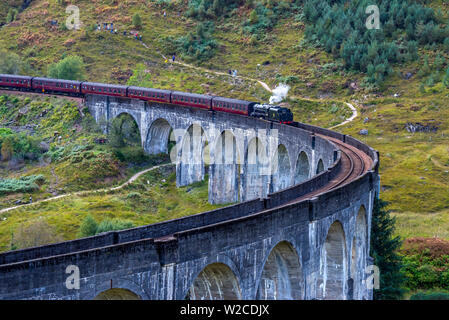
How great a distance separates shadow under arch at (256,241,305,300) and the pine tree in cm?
1161

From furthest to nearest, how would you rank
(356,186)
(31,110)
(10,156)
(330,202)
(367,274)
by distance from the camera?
1. (31,110)
2. (10,156)
3. (367,274)
4. (356,186)
5. (330,202)

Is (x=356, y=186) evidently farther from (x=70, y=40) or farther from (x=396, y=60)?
(x=70, y=40)

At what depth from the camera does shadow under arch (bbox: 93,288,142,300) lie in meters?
25.4

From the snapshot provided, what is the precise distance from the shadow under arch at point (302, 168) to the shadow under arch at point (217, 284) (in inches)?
1053

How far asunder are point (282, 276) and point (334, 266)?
697 centimetres

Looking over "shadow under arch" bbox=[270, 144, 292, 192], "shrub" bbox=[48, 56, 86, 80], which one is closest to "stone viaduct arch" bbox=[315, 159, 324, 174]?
"shadow under arch" bbox=[270, 144, 292, 192]

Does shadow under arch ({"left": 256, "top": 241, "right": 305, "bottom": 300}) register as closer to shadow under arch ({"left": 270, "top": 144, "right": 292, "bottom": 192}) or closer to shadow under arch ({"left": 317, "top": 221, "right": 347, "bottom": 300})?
shadow under arch ({"left": 317, "top": 221, "right": 347, "bottom": 300})

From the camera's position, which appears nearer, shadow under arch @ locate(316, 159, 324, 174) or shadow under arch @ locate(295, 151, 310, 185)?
shadow under arch @ locate(316, 159, 324, 174)

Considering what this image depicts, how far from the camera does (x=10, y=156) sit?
7294 cm

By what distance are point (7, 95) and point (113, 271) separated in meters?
67.8

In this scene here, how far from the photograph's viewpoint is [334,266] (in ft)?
131

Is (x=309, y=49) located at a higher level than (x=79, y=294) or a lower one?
higher

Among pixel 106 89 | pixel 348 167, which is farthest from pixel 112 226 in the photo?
pixel 106 89

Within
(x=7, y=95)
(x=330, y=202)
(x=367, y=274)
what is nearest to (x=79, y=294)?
(x=330, y=202)
